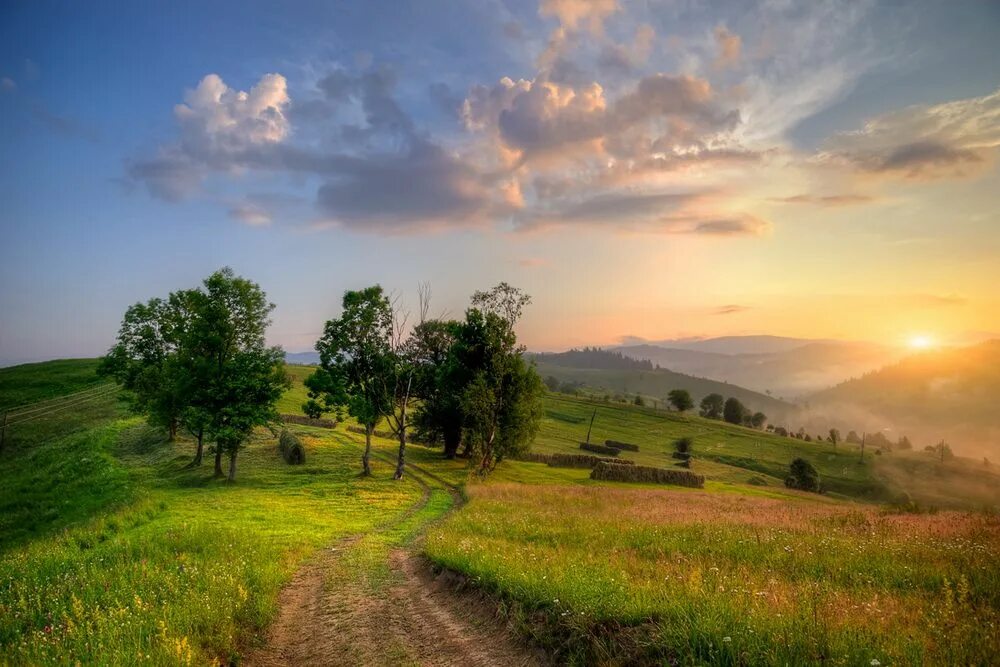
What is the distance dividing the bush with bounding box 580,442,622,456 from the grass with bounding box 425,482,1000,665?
7248 centimetres

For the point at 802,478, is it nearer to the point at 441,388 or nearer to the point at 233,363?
the point at 441,388

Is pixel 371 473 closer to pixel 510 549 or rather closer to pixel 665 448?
pixel 510 549

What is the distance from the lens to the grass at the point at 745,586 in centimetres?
736

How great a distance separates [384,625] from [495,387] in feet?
133

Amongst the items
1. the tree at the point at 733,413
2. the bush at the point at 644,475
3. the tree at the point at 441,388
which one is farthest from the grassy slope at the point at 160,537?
the tree at the point at 733,413

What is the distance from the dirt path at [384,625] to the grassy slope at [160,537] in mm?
760

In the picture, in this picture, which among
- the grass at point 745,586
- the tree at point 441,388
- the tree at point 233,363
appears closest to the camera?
the grass at point 745,586

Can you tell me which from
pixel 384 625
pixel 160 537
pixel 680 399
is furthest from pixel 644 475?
pixel 680 399

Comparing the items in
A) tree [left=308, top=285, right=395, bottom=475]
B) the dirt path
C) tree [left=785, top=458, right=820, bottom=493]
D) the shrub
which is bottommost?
tree [left=785, top=458, right=820, bottom=493]

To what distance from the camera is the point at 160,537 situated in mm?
17734

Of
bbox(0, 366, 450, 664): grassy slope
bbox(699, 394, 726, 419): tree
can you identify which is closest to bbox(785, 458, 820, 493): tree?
bbox(0, 366, 450, 664): grassy slope

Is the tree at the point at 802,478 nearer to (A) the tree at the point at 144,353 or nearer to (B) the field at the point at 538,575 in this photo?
(B) the field at the point at 538,575

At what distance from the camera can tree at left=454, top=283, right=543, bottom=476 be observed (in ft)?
163

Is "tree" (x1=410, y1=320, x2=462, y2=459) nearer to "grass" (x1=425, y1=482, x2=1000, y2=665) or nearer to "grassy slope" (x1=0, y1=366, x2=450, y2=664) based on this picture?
"grassy slope" (x1=0, y1=366, x2=450, y2=664)
